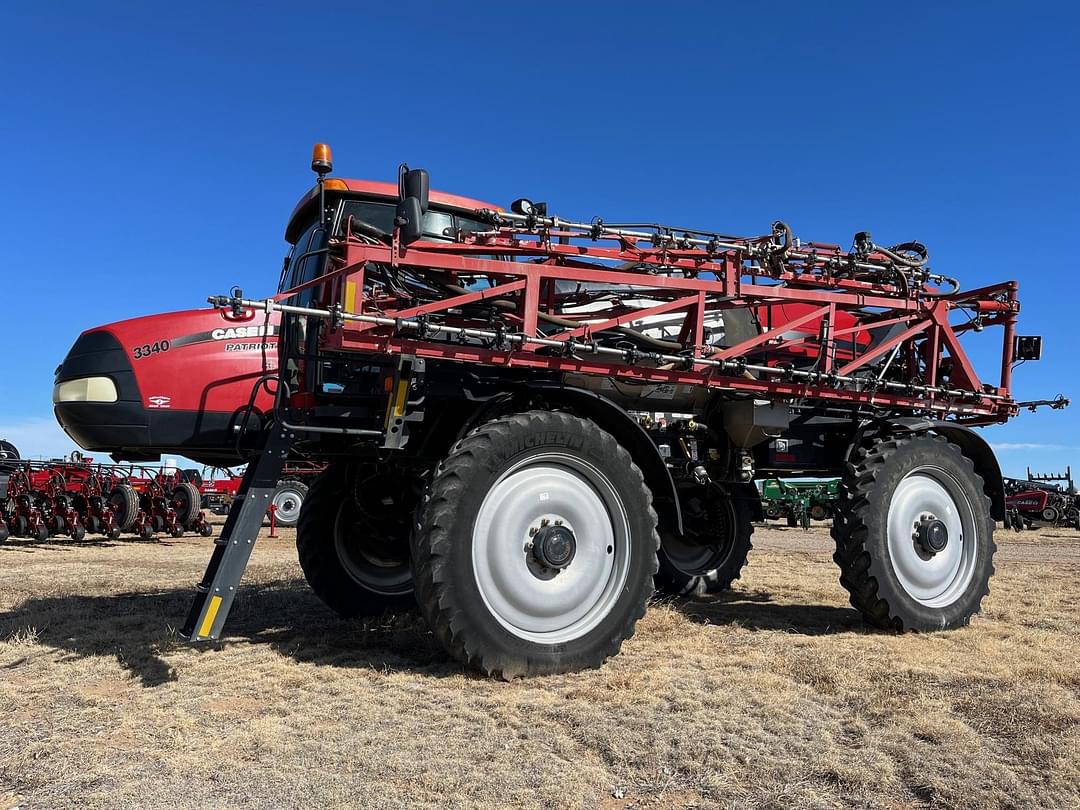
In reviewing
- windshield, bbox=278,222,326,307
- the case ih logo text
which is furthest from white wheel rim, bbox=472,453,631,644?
the case ih logo text

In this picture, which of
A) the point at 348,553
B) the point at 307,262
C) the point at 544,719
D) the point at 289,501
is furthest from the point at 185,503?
the point at 544,719

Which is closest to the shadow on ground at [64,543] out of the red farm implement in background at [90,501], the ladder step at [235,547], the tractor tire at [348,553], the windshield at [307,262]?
the red farm implement in background at [90,501]

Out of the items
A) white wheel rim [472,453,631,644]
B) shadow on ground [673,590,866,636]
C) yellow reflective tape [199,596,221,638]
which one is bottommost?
shadow on ground [673,590,866,636]

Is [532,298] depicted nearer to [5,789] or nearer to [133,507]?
[5,789]

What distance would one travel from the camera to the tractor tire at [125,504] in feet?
58.3

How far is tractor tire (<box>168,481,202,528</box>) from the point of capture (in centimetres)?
1911

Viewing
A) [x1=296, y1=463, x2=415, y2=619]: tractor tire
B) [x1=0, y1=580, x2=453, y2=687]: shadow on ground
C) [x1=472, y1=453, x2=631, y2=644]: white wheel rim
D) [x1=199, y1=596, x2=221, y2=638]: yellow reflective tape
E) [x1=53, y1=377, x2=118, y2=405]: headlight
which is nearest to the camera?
[x1=199, y1=596, x2=221, y2=638]: yellow reflective tape

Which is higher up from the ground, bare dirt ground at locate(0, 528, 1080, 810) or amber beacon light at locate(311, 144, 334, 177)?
amber beacon light at locate(311, 144, 334, 177)

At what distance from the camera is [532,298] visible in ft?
15.9

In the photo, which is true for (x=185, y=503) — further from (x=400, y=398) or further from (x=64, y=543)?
(x=400, y=398)

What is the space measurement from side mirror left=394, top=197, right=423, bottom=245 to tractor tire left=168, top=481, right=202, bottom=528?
1668cm

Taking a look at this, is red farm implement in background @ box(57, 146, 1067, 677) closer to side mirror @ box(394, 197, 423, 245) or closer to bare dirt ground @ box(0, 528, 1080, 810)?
A: side mirror @ box(394, 197, 423, 245)

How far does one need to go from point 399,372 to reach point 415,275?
3.23 ft

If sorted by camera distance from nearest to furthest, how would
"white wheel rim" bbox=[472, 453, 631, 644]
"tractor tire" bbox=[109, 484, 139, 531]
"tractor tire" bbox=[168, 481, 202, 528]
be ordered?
1. "white wheel rim" bbox=[472, 453, 631, 644]
2. "tractor tire" bbox=[109, 484, 139, 531]
3. "tractor tire" bbox=[168, 481, 202, 528]
